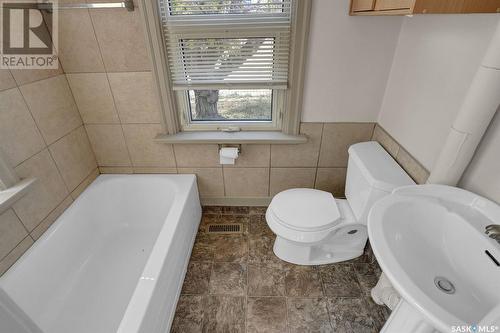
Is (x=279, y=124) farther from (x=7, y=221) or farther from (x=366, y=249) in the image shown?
(x=7, y=221)

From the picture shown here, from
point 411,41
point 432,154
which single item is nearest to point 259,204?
point 432,154

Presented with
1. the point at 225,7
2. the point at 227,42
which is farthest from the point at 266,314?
the point at 225,7

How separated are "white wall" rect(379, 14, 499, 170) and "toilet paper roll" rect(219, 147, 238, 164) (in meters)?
1.00

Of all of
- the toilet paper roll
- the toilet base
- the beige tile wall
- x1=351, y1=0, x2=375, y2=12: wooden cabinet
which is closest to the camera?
x1=351, y1=0, x2=375, y2=12: wooden cabinet

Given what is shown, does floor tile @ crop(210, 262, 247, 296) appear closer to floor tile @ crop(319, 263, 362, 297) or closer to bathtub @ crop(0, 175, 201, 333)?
bathtub @ crop(0, 175, 201, 333)

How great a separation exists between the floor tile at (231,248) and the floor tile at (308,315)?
0.43 m

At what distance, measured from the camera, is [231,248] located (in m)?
1.77

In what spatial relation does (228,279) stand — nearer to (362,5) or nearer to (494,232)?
(494,232)

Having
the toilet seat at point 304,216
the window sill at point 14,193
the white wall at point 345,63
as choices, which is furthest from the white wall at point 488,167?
the window sill at point 14,193

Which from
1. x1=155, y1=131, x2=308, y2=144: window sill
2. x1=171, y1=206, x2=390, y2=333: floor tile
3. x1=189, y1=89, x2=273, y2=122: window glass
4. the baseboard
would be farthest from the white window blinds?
x1=171, y1=206, x2=390, y2=333: floor tile

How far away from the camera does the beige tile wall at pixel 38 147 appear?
120cm

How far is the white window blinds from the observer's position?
4.62 ft

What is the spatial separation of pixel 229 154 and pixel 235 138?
0.12 metres

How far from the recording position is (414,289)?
0.64m
